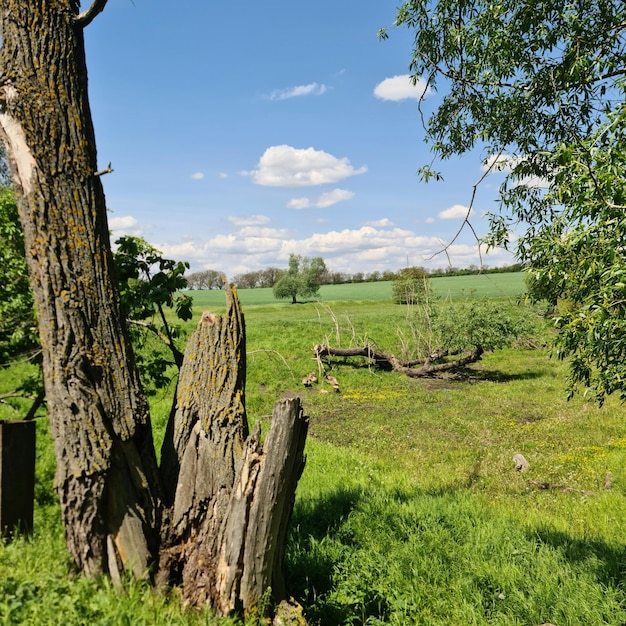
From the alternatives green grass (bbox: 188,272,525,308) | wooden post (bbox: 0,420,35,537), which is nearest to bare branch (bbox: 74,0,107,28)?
wooden post (bbox: 0,420,35,537)

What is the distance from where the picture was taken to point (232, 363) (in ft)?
13.8

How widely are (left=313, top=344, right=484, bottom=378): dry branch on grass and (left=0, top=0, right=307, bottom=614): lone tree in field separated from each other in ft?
62.2

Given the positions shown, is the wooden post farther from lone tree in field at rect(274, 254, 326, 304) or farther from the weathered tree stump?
lone tree in field at rect(274, 254, 326, 304)

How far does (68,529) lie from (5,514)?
582 mm

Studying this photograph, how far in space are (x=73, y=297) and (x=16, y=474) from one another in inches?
58.3

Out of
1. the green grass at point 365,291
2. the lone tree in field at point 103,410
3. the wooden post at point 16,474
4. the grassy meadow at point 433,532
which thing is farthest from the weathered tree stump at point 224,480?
A: the green grass at point 365,291

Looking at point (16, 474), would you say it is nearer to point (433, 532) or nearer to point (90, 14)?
point (90, 14)

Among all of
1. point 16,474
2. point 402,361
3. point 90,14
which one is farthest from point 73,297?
point 402,361

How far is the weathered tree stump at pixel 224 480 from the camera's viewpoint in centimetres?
388

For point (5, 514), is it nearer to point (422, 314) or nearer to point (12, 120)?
point (12, 120)

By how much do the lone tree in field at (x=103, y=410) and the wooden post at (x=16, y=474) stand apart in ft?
1.16

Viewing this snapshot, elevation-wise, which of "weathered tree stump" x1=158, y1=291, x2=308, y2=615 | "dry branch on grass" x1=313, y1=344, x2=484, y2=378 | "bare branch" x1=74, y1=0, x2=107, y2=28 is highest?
"bare branch" x1=74, y1=0, x2=107, y2=28

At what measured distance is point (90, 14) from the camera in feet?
12.8

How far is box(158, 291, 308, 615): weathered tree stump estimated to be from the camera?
3.88m
